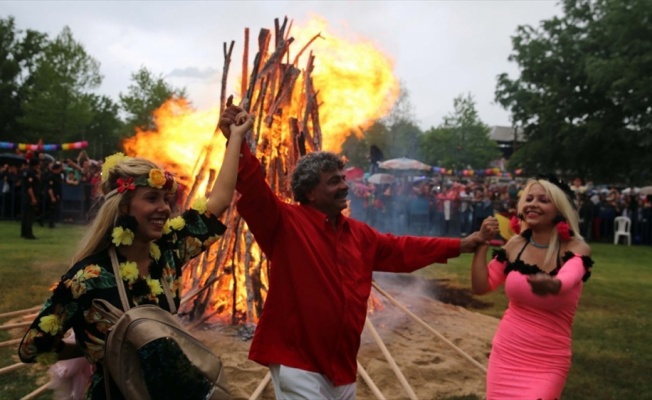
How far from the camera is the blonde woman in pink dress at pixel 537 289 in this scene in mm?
3701

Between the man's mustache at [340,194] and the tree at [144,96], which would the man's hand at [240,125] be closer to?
the man's mustache at [340,194]

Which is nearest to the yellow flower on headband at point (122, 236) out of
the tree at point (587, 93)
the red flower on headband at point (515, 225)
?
the red flower on headband at point (515, 225)

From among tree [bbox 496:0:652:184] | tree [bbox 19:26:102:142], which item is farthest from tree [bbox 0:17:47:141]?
tree [bbox 496:0:652:184]

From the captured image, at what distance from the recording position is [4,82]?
40.5 metres

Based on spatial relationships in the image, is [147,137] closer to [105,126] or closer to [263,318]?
[263,318]

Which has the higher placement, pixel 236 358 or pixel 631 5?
pixel 631 5

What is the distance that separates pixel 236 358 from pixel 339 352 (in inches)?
126

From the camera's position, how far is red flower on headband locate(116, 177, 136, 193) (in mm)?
2998

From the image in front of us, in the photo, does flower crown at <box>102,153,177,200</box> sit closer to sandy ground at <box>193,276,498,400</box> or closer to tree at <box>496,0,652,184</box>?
sandy ground at <box>193,276,498,400</box>

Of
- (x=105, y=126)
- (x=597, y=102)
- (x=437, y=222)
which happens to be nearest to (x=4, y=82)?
(x=105, y=126)

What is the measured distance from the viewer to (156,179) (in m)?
3.04

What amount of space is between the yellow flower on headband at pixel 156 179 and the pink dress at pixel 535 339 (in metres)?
2.17

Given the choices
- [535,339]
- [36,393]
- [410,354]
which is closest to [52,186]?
[36,393]

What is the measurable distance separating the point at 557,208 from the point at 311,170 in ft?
5.30
